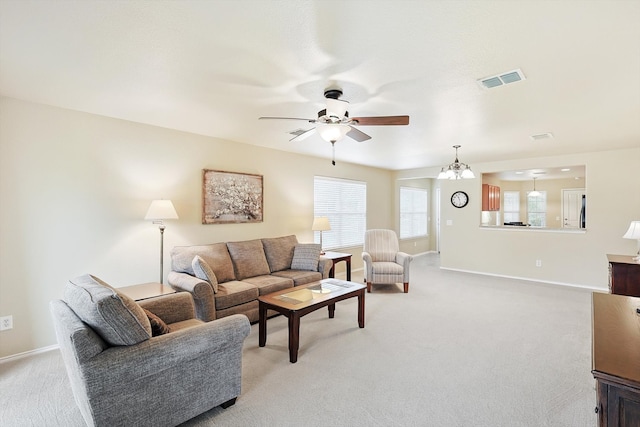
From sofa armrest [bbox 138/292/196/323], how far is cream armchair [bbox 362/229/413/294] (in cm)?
306

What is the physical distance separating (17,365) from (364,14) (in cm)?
394

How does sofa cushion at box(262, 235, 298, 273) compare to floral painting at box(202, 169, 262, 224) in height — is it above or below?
below

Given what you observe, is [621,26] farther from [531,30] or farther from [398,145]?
[398,145]

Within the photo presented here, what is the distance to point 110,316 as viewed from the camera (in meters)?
1.62

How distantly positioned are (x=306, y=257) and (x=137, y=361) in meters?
3.03

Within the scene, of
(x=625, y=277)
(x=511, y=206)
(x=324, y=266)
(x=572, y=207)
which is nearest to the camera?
(x=625, y=277)

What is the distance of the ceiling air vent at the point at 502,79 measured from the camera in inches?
87.5

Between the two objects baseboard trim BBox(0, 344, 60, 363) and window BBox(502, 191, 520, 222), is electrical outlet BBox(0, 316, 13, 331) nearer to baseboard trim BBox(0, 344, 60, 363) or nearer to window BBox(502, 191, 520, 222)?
baseboard trim BBox(0, 344, 60, 363)

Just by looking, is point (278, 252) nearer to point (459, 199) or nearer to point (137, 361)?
point (137, 361)

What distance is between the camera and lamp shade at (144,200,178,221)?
3305mm

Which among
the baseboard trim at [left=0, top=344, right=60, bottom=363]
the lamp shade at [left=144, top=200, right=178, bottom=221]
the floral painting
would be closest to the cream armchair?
the floral painting

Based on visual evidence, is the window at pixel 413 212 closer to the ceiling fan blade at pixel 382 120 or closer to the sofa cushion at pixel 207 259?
the sofa cushion at pixel 207 259

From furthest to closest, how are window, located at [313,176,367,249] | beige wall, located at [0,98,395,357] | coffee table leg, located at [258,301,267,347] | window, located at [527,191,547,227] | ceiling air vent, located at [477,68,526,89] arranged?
window, located at [527,191,547,227], window, located at [313,176,367,249], coffee table leg, located at [258,301,267,347], beige wall, located at [0,98,395,357], ceiling air vent, located at [477,68,526,89]

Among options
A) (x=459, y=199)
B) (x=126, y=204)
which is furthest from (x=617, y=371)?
(x=459, y=199)
